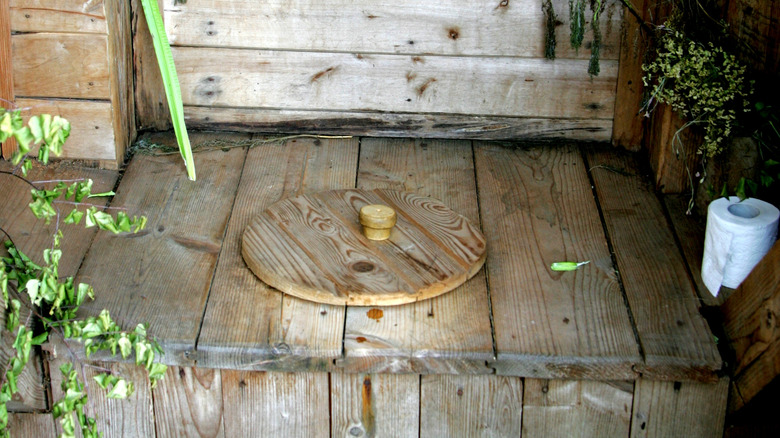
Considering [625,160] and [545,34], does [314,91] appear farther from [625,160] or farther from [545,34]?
[625,160]

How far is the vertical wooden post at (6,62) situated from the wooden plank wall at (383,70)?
347mm

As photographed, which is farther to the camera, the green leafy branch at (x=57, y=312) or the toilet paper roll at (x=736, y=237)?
the toilet paper roll at (x=736, y=237)

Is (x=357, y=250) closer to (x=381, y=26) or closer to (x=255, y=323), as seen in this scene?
(x=255, y=323)

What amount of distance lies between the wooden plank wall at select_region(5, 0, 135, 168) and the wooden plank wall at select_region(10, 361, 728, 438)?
2.39 ft

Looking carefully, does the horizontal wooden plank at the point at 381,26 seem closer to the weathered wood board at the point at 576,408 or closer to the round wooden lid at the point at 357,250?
the round wooden lid at the point at 357,250

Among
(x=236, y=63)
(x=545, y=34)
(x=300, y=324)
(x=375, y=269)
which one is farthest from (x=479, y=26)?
(x=300, y=324)

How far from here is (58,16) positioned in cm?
209

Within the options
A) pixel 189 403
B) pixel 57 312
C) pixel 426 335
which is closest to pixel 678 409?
pixel 426 335

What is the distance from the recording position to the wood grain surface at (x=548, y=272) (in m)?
1.64

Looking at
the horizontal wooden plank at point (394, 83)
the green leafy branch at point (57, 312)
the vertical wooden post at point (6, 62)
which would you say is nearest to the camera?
the green leafy branch at point (57, 312)

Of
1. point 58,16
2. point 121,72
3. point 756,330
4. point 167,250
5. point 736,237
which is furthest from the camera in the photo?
point 121,72

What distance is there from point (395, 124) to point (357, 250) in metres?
0.69

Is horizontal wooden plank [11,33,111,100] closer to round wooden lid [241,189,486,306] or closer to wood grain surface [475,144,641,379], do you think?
round wooden lid [241,189,486,306]

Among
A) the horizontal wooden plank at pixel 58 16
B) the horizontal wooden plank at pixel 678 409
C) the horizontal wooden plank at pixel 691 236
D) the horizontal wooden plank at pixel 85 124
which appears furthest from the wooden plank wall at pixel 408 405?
the horizontal wooden plank at pixel 58 16
